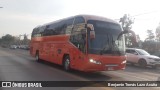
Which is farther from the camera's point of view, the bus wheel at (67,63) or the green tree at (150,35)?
the green tree at (150,35)

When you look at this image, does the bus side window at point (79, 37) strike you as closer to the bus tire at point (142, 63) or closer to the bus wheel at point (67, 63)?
the bus wheel at point (67, 63)

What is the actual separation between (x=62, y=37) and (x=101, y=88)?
8.01 metres

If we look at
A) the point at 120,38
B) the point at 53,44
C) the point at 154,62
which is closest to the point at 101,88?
the point at 120,38

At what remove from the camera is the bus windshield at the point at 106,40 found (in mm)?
14289

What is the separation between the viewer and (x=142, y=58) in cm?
2450

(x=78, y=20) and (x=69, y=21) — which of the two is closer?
(x=78, y=20)

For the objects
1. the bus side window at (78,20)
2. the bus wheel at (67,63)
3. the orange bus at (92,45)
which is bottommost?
the bus wheel at (67,63)

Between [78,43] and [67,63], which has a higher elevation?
[78,43]

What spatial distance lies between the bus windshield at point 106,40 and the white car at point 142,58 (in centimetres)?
940

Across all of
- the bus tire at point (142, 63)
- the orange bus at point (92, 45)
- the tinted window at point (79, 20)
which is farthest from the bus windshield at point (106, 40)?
the bus tire at point (142, 63)

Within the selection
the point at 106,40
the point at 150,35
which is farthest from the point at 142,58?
the point at 150,35

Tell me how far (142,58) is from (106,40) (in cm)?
1079

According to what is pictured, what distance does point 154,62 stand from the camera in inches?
938

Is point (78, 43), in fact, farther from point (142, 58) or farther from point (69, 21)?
point (142, 58)
